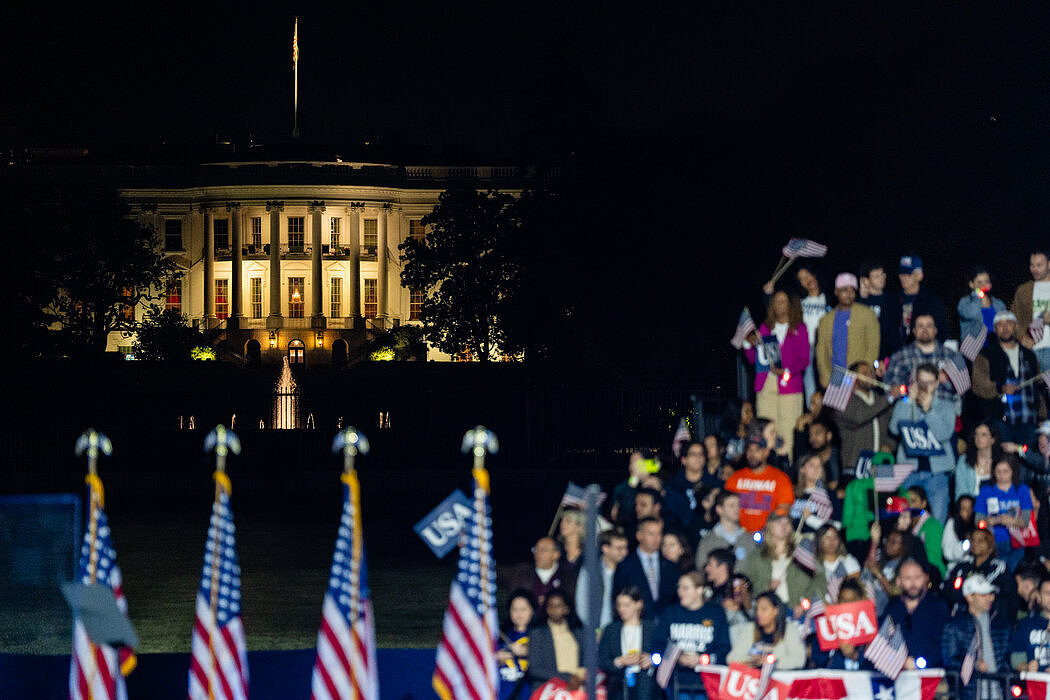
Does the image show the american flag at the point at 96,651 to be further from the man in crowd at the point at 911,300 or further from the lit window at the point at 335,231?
the lit window at the point at 335,231

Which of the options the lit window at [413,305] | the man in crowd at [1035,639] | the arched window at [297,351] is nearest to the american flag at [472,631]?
the man in crowd at [1035,639]

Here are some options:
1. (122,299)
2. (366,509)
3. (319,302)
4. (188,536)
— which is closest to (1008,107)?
(366,509)

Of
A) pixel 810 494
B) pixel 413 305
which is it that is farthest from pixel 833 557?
pixel 413 305

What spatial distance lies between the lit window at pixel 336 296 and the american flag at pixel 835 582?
9014 centimetres

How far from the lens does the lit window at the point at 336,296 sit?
103 meters

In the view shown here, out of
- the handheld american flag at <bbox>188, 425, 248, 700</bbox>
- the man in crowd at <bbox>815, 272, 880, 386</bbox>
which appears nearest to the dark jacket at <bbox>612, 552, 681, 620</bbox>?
the handheld american flag at <bbox>188, 425, 248, 700</bbox>

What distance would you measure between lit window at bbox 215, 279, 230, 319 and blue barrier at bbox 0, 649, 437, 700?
8936cm

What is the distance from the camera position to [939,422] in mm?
15555

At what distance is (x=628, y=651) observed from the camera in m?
12.5

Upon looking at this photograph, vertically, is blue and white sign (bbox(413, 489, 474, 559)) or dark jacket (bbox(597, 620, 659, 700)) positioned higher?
blue and white sign (bbox(413, 489, 474, 559))

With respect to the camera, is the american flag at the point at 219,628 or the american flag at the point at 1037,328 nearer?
the american flag at the point at 219,628

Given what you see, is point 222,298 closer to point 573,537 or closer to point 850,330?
point 850,330

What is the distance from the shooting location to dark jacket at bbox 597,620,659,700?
1245 centimetres

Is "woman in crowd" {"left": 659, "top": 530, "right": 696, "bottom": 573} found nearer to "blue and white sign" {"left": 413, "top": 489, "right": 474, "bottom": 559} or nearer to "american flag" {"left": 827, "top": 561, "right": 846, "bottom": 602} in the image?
"american flag" {"left": 827, "top": 561, "right": 846, "bottom": 602}
